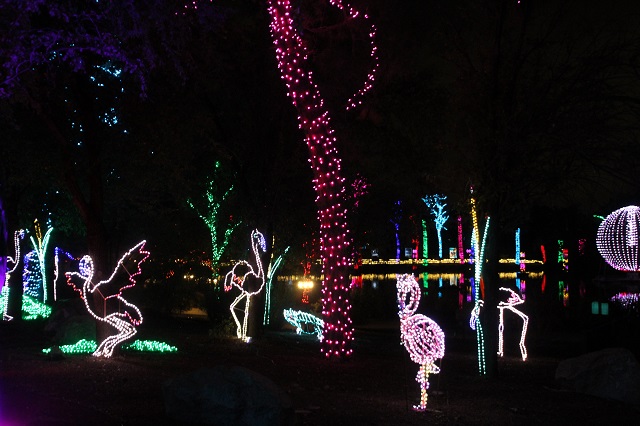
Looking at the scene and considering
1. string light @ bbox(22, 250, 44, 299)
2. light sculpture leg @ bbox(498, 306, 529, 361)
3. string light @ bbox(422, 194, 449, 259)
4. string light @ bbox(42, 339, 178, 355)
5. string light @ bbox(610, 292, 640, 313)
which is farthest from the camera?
string light @ bbox(22, 250, 44, 299)

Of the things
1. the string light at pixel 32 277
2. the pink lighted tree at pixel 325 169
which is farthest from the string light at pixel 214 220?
the pink lighted tree at pixel 325 169

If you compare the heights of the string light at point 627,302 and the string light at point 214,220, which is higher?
the string light at point 214,220

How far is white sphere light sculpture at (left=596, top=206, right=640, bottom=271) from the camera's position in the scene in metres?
42.0

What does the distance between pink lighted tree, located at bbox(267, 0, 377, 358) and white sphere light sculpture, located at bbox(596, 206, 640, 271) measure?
1195 inches

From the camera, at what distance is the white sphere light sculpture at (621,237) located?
4197 cm

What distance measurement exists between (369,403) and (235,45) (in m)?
10.5

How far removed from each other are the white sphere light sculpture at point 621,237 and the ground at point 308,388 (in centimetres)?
2789

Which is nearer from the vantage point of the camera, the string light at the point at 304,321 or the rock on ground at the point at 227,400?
the rock on ground at the point at 227,400

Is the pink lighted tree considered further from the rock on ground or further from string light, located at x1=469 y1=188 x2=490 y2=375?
Answer: the rock on ground

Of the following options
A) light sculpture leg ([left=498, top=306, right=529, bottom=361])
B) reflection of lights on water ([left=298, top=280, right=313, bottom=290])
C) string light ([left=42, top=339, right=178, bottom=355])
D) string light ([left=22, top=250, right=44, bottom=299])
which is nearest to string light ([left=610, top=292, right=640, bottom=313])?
light sculpture leg ([left=498, top=306, right=529, bottom=361])

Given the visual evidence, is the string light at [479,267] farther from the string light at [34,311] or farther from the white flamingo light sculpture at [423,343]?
the string light at [34,311]

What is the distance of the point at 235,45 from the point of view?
18125 millimetres

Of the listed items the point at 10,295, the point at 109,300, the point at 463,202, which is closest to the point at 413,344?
the point at 463,202

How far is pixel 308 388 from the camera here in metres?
11.2
